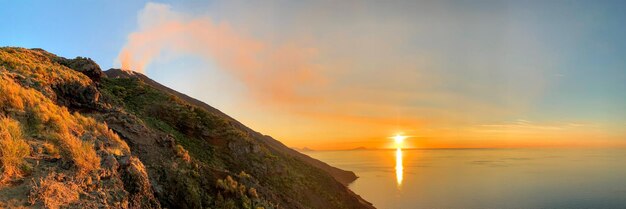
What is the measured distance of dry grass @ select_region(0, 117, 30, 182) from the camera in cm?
995

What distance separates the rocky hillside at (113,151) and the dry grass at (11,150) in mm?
30

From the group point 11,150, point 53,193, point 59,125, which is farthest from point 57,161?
point 59,125

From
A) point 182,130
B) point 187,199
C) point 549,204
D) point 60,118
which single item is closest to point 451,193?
point 549,204

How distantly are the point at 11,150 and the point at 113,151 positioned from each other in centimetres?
345

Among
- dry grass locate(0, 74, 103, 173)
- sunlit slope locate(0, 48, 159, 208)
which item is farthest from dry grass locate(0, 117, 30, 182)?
dry grass locate(0, 74, 103, 173)

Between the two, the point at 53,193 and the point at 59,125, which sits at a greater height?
the point at 59,125

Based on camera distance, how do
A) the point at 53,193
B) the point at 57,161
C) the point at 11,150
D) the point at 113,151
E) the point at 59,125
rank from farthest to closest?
the point at 59,125 → the point at 113,151 → the point at 57,161 → the point at 11,150 → the point at 53,193

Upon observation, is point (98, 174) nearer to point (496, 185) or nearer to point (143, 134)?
point (143, 134)

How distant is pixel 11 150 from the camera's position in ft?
34.2

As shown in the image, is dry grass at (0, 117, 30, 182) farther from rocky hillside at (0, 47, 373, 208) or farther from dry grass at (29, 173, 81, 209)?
dry grass at (29, 173, 81, 209)

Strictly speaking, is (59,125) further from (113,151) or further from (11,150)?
(11,150)

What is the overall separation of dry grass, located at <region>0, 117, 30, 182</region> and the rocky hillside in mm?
30

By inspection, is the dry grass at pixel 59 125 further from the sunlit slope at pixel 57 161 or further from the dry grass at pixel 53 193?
the dry grass at pixel 53 193

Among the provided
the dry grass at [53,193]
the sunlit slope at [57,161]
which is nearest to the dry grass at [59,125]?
the sunlit slope at [57,161]
